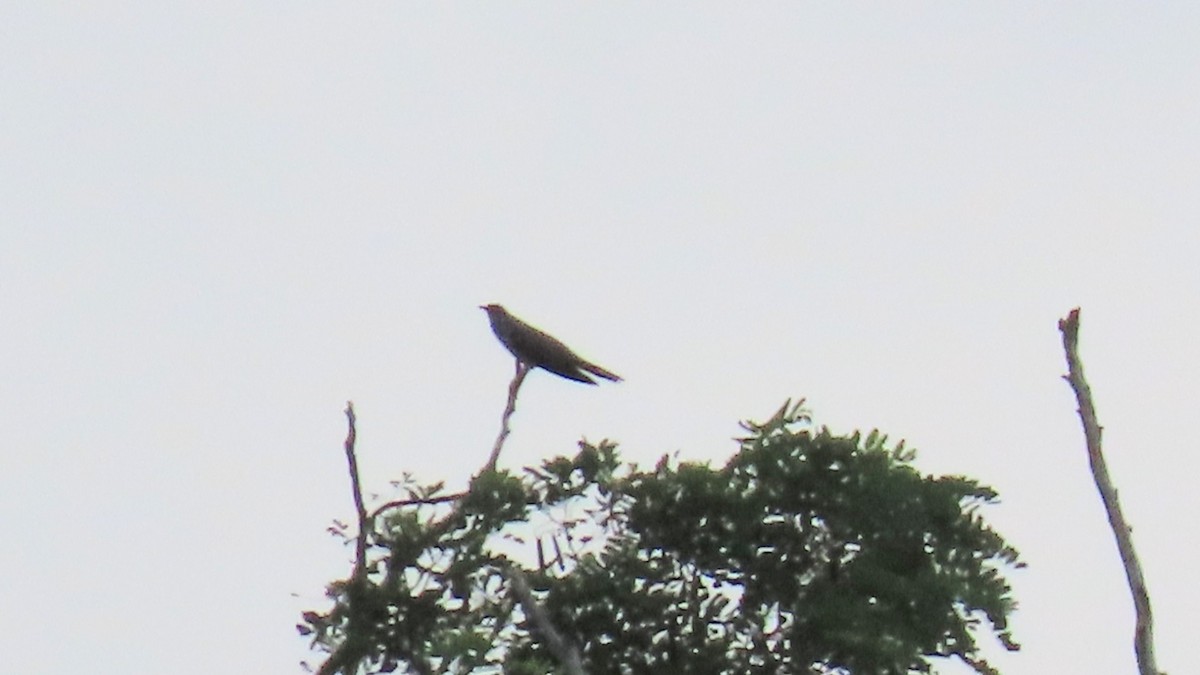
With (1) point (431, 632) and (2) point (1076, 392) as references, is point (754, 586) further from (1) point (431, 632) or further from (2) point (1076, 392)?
(2) point (1076, 392)

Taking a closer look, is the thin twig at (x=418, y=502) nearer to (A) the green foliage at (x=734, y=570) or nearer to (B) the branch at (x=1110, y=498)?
(A) the green foliage at (x=734, y=570)

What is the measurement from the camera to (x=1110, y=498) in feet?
17.5

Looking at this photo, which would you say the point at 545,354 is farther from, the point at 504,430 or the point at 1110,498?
the point at 1110,498

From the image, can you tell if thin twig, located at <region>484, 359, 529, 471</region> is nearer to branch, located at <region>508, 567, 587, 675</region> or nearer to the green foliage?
the green foliage

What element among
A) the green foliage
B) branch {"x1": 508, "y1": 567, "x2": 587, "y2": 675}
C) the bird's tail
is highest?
the bird's tail

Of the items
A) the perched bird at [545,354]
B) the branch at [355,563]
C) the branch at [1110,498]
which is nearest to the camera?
the branch at [1110,498]

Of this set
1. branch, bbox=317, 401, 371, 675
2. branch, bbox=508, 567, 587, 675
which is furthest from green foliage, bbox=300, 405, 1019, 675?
branch, bbox=508, 567, 587, 675

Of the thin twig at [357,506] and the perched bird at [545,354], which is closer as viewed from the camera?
the thin twig at [357,506]

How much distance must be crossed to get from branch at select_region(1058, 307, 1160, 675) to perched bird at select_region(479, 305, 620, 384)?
8.73 m

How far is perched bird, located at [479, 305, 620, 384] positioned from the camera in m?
14.4

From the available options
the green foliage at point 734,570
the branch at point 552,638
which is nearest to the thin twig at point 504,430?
the green foliage at point 734,570

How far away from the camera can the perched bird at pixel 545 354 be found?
1441 cm

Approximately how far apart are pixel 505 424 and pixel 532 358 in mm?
2414

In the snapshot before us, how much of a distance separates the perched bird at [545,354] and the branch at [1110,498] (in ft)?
28.7
